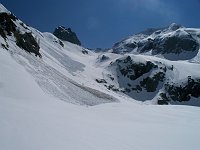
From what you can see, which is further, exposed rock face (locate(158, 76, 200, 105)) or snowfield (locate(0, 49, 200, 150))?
exposed rock face (locate(158, 76, 200, 105))

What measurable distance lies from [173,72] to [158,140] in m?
92.3

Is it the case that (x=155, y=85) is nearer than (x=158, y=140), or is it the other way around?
(x=158, y=140)

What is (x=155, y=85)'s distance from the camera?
317 feet

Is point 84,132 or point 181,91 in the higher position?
point 181,91

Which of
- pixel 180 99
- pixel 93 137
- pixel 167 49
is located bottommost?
pixel 93 137

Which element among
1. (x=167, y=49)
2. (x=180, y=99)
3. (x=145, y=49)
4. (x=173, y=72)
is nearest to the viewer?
(x=180, y=99)

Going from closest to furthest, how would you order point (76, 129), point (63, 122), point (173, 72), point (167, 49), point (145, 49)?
point (76, 129), point (63, 122), point (173, 72), point (167, 49), point (145, 49)

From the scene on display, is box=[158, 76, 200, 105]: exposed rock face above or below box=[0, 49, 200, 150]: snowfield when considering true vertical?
above

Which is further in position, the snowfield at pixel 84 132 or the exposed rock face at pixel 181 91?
the exposed rock face at pixel 181 91

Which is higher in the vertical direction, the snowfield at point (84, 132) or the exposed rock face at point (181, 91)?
the exposed rock face at point (181, 91)

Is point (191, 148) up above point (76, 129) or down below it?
above

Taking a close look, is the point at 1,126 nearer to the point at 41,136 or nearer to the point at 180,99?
the point at 41,136

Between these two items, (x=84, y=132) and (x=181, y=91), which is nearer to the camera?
(x=84, y=132)

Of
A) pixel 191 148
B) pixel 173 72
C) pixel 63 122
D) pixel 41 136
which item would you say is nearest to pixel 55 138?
pixel 41 136
